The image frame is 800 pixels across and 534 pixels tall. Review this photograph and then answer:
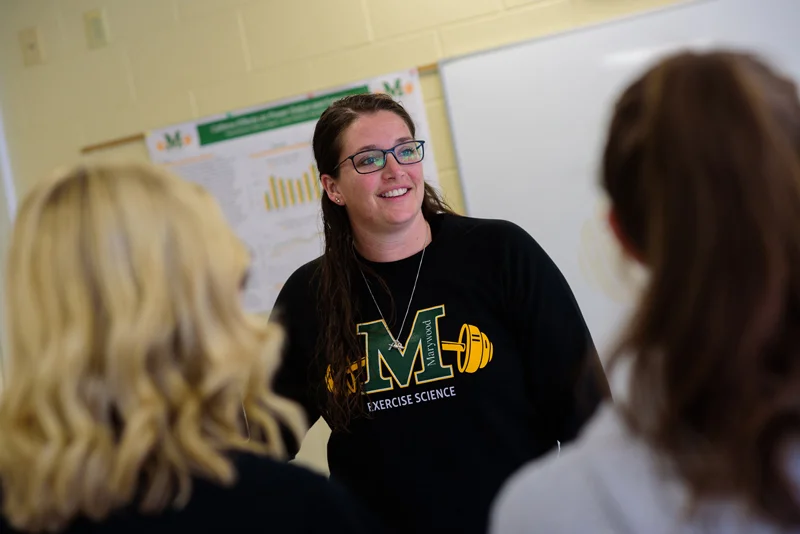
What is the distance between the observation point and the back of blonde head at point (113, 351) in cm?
75

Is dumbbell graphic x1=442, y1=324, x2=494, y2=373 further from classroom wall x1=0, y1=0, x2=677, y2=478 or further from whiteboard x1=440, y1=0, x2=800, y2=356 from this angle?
classroom wall x1=0, y1=0, x2=677, y2=478

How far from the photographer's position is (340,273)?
1.61 meters

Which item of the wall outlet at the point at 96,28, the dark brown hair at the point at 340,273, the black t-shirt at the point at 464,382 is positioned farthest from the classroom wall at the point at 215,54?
the black t-shirt at the point at 464,382

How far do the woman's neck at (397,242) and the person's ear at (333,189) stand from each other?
121mm

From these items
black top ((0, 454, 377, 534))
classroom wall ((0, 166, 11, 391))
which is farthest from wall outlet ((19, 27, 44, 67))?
black top ((0, 454, 377, 534))

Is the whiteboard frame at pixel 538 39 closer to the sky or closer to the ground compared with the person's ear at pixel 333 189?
closer to the sky

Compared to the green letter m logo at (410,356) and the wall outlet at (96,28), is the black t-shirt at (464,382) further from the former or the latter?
the wall outlet at (96,28)

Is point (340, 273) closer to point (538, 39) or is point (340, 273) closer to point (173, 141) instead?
point (538, 39)

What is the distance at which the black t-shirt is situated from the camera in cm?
138

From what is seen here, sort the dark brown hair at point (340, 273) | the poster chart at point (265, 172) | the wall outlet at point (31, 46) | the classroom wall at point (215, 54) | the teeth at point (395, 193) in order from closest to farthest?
the dark brown hair at point (340, 273) → the teeth at point (395, 193) → the classroom wall at point (215, 54) → the poster chart at point (265, 172) → the wall outlet at point (31, 46)

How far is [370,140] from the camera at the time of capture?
1650 millimetres

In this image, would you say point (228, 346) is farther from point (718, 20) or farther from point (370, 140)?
point (718, 20)

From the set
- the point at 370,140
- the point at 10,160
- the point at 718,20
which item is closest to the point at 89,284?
the point at 370,140

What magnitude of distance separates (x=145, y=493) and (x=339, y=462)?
77cm
